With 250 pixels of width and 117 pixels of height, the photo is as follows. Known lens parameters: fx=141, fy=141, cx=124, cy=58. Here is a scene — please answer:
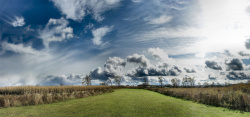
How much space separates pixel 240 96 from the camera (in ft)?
30.6

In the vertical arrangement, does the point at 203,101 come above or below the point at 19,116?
below

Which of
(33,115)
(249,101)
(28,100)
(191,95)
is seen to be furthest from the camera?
(191,95)

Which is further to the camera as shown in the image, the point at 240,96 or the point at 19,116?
the point at 240,96

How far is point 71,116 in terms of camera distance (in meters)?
6.46

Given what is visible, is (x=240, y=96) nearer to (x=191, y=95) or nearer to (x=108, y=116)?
(x=191, y=95)

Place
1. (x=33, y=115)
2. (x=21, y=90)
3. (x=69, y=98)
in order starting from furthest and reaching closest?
1. (x=21, y=90)
2. (x=69, y=98)
3. (x=33, y=115)

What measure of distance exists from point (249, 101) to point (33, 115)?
1221 cm

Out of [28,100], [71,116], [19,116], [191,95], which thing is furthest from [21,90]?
[191,95]

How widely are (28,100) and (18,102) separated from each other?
0.58 m

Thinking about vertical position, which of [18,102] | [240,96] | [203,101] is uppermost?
[18,102]

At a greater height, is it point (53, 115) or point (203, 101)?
point (53, 115)

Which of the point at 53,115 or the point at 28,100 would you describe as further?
the point at 28,100

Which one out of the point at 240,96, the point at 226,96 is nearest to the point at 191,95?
the point at 226,96

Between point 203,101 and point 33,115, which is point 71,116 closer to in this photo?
point 33,115
